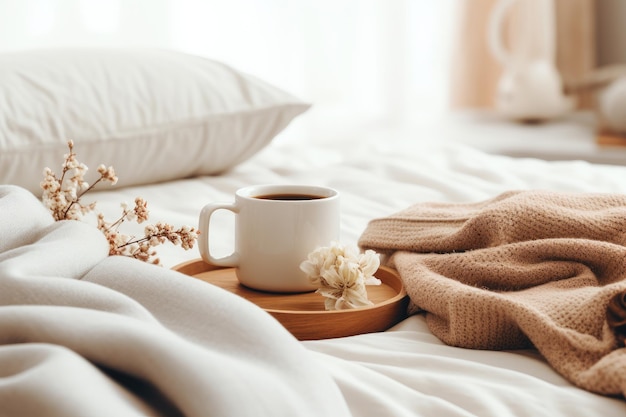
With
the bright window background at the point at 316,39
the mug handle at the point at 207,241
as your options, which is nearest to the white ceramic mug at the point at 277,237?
the mug handle at the point at 207,241

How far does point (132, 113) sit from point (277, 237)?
0.47 meters

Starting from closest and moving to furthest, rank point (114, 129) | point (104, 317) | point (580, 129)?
point (104, 317) < point (114, 129) < point (580, 129)

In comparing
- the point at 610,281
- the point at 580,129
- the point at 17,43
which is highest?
the point at 17,43

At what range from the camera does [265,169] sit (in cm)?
125

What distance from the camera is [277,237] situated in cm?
65

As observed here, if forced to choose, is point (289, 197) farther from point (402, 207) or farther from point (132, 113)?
point (132, 113)

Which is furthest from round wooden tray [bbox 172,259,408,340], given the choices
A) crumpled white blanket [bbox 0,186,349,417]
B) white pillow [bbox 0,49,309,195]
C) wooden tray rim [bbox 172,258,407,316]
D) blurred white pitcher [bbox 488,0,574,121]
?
blurred white pitcher [bbox 488,0,574,121]

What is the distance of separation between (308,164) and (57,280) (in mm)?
835

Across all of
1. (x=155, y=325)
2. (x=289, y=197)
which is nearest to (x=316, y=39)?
(x=289, y=197)

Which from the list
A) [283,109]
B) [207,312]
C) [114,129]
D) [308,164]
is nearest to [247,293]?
[207,312]

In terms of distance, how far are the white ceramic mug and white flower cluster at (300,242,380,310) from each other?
0.03m

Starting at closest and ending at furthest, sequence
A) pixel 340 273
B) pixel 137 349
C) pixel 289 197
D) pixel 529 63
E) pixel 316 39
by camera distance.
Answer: pixel 137 349, pixel 340 273, pixel 289 197, pixel 529 63, pixel 316 39

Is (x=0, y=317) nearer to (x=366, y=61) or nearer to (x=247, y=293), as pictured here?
(x=247, y=293)

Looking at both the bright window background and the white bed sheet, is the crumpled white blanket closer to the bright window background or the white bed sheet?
the white bed sheet
